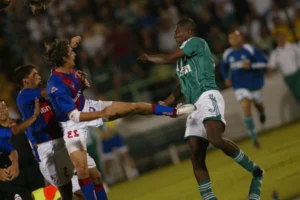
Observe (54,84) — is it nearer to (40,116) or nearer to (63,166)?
(40,116)

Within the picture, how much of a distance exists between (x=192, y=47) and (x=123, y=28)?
10568 millimetres

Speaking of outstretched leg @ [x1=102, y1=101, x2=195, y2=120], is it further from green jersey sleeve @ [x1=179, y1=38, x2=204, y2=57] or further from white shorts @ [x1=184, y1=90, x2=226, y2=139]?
green jersey sleeve @ [x1=179, y1=38, x2=204, y2=57]

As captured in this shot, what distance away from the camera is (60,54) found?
29.9 ft

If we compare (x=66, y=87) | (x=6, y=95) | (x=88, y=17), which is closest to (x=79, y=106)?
(x=66, y=87)

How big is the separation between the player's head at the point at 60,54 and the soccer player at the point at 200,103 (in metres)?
0.98

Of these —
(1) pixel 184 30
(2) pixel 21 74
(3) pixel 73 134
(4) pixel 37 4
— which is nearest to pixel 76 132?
(3) pixel 73 134

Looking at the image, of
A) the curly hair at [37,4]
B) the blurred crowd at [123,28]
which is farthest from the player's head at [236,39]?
the curly hair at [37,4]

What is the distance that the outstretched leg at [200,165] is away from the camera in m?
8.52

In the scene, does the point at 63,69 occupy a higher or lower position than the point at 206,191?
higher

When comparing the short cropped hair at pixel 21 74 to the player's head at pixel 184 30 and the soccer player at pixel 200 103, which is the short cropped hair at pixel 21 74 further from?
the player's head at pixel 184 30

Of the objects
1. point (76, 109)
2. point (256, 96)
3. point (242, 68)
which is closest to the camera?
point (76, 109)

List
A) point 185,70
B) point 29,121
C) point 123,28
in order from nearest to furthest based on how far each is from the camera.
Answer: point 185,70
point 29,121
point 123,28

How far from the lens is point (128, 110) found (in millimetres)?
8781

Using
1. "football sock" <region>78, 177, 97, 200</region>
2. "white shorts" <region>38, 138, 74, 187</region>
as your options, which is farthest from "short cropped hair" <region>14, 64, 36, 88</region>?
"football sock" <region>78, 177, 97, 200</region>
